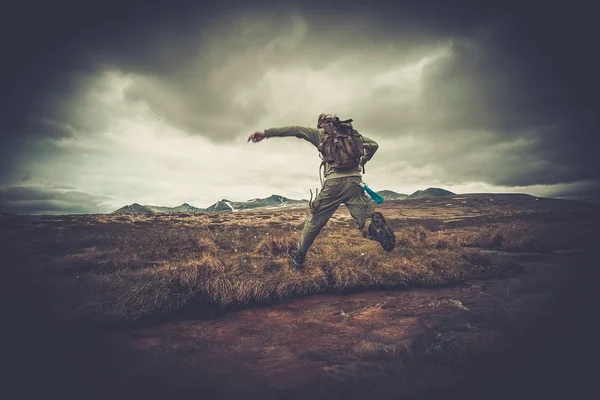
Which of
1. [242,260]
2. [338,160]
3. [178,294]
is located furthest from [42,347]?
[338,160]

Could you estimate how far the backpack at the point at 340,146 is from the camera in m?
6.11

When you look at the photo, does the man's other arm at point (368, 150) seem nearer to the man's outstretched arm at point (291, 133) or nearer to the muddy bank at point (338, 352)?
the man's outstretched arm at point (291, 133)

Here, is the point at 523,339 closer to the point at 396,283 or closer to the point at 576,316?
the point at 576,316

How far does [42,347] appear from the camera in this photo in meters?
3.56

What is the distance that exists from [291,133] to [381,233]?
306 cm

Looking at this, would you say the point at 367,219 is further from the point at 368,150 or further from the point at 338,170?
the point at 368,150

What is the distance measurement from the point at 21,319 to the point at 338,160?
6.39 meters

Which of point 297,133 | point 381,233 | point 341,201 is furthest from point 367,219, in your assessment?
point 297,133

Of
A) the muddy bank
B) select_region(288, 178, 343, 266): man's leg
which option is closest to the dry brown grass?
the muddy bank

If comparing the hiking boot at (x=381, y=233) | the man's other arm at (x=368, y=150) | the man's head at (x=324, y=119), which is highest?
the man's head at (x=324, y=119)

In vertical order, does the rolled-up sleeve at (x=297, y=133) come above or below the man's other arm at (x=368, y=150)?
above

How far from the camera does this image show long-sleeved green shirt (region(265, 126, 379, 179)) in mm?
6133

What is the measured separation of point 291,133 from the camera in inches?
246

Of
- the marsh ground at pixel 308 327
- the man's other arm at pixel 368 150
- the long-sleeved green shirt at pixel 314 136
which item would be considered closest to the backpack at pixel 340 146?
the long-sleeved green shirt at pixel 314 136
